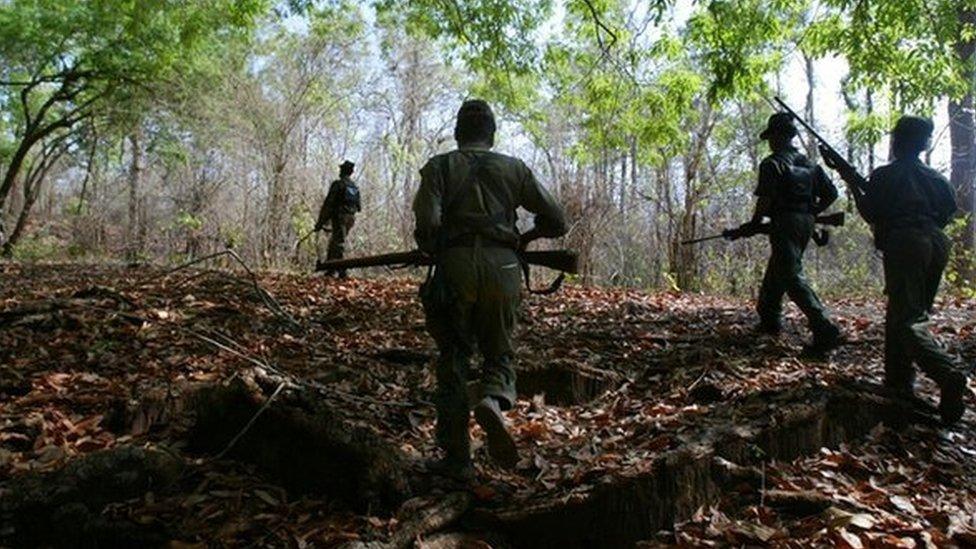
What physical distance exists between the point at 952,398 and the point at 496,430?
10.0ft

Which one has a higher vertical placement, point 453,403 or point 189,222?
point 189,222

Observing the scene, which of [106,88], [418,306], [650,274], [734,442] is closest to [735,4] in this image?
[418,306]

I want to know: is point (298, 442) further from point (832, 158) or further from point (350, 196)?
point (350, 196)

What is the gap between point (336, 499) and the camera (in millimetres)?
3113

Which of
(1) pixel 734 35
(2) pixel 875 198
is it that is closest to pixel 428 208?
(2) pixel 875 198

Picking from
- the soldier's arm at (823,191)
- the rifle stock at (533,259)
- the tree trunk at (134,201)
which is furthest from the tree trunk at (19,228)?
the soldier's arm at (823,191)

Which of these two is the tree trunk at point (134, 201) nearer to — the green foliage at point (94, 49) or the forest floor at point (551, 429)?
the green foliage at point (94, 49)

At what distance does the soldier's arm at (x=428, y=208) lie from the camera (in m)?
3.35

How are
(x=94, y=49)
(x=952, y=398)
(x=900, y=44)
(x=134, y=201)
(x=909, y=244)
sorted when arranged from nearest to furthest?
(x=952, y=398)
(x=909, y=244)
(x=900, y=44)
(x=94, y=49)
(x=134, y=201)

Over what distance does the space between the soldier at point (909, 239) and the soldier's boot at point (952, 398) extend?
0.06 m

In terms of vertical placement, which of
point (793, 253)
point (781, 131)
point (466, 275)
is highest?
point (781, 131)

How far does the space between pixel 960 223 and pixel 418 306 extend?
10344 millimetres

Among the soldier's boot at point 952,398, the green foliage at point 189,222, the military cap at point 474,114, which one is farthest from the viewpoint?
the green foliage at point 189,222

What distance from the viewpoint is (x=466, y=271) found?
3.38m
